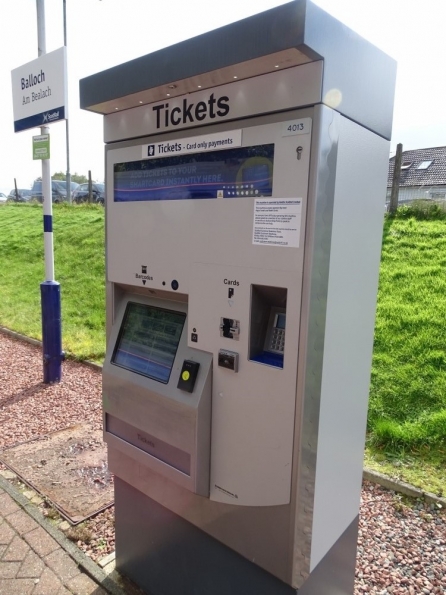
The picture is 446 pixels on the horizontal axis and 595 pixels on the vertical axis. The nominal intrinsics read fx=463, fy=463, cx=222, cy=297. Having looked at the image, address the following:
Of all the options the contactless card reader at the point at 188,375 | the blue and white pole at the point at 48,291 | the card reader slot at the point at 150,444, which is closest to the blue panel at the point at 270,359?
the contactless card reader at the point at 188,375

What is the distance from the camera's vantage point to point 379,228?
79.7 inches

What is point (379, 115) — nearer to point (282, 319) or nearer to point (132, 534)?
point (282, 319)

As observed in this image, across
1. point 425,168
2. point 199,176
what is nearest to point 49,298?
point 199,176

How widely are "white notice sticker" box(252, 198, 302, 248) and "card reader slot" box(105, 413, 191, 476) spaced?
98cm

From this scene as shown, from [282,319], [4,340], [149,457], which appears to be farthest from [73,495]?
[4,340]

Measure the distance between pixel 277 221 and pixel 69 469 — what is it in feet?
9.20

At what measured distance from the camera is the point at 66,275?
947cm

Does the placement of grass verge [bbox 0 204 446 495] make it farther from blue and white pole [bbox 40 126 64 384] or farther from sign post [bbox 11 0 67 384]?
sign post [bbox 11 0 67 384]

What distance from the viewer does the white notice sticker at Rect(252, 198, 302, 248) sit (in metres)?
1.59

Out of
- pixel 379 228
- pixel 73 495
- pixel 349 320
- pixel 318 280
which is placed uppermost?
pixel 379 228

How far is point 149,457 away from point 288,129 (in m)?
1.54

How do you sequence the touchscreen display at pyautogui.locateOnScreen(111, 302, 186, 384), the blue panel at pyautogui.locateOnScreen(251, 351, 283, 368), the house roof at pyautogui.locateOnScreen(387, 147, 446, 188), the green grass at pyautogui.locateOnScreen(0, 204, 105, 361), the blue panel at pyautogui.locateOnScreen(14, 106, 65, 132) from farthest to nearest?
the house roof at pyautogui.locateOnScreen(387, 147, 446, 188)
the green grass at pyautogui.locateOnScreen(0, 204, 105, 361)
the blue panel at pyautogui.locateOnScreen(14, 106, 65, 132)
the touchscreen display at pyautogui.locateOnScreen(111, 302, 186, 384)
the blue panel at pyautogui.locateOnScreen(251, 351, 283, 368)

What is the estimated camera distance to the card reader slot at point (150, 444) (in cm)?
201

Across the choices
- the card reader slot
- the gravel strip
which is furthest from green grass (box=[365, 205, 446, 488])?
the card reader slot
